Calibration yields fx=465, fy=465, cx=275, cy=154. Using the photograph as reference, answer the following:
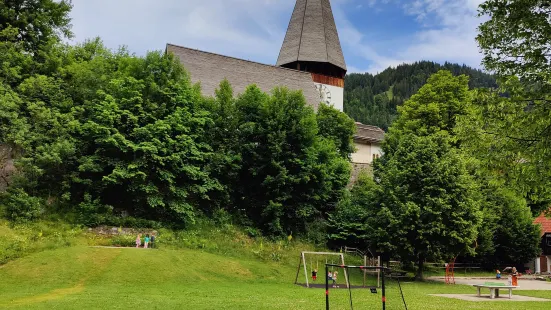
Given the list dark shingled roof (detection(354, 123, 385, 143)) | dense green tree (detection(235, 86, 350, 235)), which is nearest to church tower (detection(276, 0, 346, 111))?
dark shingled roof (detection(354, 123, 385, 143))

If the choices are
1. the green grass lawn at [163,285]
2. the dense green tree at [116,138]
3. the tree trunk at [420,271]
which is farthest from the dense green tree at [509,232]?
the dense green tree at [116,138]

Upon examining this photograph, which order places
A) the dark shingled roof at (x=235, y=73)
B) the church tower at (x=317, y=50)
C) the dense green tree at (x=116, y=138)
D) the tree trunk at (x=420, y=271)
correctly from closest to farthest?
the dense green tree at (x=116, y=138)
the tree trunk at (x=420, y=271)
the dark shingled roof at (x=235, y=73)
the church tower at (x=317, y=50)

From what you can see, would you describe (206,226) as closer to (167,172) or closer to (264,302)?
(167,172)

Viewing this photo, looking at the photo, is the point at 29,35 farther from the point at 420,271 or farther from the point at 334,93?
the point at 334,93

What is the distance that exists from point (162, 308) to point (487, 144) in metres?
10.4

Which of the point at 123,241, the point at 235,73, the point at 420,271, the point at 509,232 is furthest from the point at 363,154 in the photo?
the point at 123,241

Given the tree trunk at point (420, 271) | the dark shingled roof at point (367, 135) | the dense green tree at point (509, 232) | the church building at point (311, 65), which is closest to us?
the tree trunk at point (420, 271)

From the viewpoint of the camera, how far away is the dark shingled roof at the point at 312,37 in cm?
5541

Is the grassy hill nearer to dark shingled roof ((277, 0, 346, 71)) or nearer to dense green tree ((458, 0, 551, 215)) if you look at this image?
dense green tree ((458, 0, 551, 215))

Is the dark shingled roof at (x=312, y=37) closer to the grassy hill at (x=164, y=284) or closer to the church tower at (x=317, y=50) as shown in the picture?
the church tower at (x=317, y=50)

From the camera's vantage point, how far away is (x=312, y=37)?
184ft

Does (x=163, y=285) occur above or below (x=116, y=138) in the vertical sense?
below

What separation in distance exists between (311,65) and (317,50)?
74.2 inches

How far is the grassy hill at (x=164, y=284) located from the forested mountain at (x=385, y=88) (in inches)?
4123
